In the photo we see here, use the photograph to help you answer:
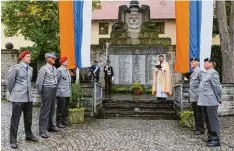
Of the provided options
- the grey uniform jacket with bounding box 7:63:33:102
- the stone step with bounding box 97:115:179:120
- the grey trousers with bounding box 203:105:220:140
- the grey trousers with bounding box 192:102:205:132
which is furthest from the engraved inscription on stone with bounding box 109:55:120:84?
the grey uniform jacket with bounding box 7:63:33:102

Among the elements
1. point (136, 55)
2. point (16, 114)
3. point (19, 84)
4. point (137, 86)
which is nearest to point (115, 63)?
point (136, 55)

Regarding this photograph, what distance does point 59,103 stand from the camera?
10.8m

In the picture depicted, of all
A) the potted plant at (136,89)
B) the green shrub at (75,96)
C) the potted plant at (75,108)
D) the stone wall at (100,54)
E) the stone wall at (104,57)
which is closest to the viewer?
the potted plant at (75,108)

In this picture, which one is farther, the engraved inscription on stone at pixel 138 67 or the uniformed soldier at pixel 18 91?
the engraved inscription on stone at pixel 138 67

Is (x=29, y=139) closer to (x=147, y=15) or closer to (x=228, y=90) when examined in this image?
(x=228, y=90)

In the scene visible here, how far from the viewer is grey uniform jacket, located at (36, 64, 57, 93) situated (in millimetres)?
9438

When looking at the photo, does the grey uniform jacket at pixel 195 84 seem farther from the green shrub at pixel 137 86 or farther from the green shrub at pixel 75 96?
the green shrub at pixel 137 86

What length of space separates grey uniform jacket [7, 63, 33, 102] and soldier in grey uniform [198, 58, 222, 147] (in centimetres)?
399

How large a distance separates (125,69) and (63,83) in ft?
30.8

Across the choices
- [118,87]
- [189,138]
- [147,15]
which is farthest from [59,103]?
[147,15]

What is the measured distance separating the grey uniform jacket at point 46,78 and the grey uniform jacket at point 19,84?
91cm

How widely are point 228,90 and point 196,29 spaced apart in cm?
308

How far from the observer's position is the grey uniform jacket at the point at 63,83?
1080 cm

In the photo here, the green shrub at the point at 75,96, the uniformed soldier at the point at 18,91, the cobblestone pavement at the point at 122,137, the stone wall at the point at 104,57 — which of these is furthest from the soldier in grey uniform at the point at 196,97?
the stone wall at the point at 104,57
